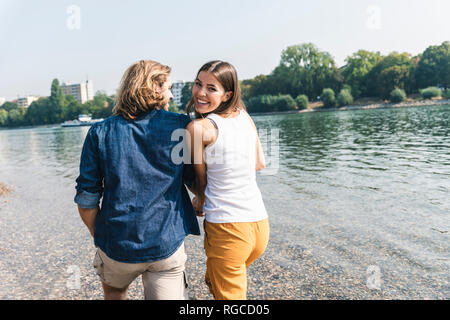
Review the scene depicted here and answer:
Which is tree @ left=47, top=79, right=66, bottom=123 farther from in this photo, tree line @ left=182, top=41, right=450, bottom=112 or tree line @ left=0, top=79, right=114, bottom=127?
tree line @ left=182, top=41, right=450, bottom=112

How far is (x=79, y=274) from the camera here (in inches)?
200

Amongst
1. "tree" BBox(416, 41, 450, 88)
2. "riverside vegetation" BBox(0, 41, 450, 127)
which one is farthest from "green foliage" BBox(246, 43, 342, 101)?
"tree" BBox(416, 41, 450, 88)

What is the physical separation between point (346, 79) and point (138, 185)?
9281 cm

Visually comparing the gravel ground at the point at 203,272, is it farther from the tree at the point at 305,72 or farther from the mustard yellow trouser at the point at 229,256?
the tree at the point at 305,72

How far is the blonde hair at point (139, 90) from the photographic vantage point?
2070 mm

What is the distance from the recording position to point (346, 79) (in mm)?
87688

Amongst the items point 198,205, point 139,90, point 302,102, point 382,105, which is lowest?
point 198,205

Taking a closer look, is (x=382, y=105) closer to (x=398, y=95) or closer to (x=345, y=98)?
(x=398, y=95)

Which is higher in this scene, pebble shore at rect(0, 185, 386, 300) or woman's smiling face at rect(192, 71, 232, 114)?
woman's smiling face at rect(192, 71, 232, 114)

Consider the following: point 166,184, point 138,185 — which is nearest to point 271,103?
point 166,184

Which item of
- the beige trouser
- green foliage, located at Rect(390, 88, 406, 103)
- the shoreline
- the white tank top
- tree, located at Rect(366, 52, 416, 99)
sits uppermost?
tree, located at Rect(366, 52, 416, 99)

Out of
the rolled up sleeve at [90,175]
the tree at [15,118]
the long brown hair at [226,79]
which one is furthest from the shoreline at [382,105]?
the tree at [15,118]

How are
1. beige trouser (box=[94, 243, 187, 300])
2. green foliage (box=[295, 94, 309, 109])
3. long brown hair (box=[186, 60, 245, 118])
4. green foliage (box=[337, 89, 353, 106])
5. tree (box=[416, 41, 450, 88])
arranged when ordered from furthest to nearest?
green foliage (box=[295, 94, 309, 109])
green foliage (box=[337, 89, 353, 106])
tree (box=[416, 41, 450, 88])
long brown hair (box=[186, 60, 245, 118])
beige trouser (box=[94, 243, 187, 300])

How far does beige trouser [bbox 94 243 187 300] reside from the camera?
219cm
